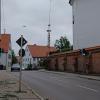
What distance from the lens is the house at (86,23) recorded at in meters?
61.6

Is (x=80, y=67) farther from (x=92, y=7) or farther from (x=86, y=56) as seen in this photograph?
(x=92, y=7)

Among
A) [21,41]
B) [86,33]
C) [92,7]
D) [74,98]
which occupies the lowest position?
[74,98]

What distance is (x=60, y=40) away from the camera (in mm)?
138250

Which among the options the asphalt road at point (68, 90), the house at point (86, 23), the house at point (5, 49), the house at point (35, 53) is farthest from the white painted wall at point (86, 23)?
the house at point (35, 53)

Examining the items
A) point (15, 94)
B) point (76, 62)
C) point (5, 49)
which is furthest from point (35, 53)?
point (15, 94)

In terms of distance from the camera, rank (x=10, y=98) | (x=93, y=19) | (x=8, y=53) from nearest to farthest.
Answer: (x=10, y=98)
(x=93, y=19)
(x=8, y=53)

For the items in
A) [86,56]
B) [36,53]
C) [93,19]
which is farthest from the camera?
[36,53]

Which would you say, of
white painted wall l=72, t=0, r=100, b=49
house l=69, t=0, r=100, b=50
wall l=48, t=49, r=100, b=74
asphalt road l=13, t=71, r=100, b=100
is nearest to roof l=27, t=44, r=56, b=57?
wall l=48, t=49, r=100, b=74

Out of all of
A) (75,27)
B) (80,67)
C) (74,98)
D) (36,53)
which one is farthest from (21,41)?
(36,53)

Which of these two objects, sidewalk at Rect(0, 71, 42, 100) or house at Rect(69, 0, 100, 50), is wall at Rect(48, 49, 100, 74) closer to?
house at Rect(69, 0, 100, 50)

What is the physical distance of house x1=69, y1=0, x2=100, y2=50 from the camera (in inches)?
2424

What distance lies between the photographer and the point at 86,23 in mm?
64688

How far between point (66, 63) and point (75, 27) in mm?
7711

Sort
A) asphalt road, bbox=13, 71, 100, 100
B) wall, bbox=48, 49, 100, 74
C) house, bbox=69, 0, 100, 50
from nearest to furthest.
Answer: asphalt road, bbox=13, 71, 100, 100
wall, bbox=48, 49, 100, 74
house, bbox=69, 0, 100, 50
